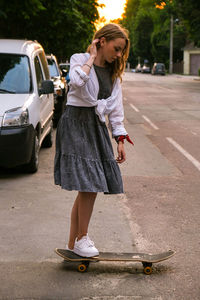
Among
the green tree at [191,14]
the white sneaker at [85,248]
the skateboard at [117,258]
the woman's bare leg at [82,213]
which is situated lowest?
the skateboard at [117,258]

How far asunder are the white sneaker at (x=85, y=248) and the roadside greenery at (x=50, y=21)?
11279mm

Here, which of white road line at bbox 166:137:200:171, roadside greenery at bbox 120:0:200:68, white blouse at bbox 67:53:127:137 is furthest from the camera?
roadside greenery at bbox 120:0:200:68

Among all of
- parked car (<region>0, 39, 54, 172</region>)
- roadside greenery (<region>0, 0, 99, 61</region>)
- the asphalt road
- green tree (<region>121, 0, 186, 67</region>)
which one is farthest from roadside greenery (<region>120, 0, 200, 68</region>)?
the asphalt road

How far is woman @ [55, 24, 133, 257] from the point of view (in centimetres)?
377

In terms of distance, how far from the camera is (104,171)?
3928 mm

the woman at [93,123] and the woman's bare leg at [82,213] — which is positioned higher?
the woman at [93,123]

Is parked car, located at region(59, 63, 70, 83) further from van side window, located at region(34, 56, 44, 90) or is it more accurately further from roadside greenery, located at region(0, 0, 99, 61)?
van side window, located at region(34, 56, 44, 90)

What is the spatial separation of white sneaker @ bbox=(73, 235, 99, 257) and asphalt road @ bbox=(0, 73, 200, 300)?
14cm

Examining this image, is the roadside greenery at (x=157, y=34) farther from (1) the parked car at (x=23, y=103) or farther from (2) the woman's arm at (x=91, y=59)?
(2) the woman's arm at (x=91, y=59)

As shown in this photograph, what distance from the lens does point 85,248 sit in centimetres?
400

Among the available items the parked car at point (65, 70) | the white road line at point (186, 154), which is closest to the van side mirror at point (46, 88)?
the white road line at point (186, 154)

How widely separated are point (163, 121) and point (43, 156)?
6.58 metres

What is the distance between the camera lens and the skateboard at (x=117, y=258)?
3980mm

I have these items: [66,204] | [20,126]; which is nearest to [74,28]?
[20,126]
